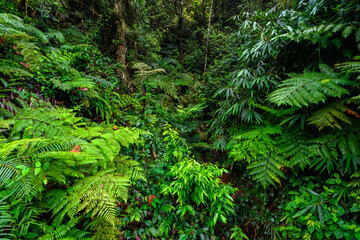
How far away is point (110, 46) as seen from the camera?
3.62 metres

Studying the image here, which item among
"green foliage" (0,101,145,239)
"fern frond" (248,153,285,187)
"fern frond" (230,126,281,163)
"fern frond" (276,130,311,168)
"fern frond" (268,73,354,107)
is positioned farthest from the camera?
"fern frond" (230,126,281,163)

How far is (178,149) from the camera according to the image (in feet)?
7.11

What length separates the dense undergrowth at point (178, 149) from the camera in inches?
40.4

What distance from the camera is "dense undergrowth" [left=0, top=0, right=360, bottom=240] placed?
3.37ft

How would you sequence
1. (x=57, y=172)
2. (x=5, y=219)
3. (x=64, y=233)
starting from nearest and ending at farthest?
1. (x=5, y=219)
2. (x=64, y=233)
3. (x=57, y=172)

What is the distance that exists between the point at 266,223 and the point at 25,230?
254 cm

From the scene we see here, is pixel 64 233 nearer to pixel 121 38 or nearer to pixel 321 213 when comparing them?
A: pixel 321 213

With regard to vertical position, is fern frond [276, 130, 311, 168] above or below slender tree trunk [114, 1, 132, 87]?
below

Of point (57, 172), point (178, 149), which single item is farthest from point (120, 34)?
point (57, 172)

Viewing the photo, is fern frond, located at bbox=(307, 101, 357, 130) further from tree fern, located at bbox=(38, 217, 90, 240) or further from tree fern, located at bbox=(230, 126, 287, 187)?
tree fern, located at bbox=(38, 217, 90, 240)

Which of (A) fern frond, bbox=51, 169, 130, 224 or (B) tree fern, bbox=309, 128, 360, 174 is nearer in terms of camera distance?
(A) fern frond, bbox=51, 169, 130, 224

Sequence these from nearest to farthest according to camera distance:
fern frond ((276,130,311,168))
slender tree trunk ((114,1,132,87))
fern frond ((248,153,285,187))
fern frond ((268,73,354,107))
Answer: fern frond ((268,73,354,107)) → fern frond ((276,130,311,168)) → fern frond ((248,153,285,187)) → slender tree trunk ((114,1,132,87))

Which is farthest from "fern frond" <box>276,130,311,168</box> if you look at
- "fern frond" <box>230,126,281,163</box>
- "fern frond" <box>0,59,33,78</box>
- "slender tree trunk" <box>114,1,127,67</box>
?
"slender tree trunk" <box>114,1,127,67</box>

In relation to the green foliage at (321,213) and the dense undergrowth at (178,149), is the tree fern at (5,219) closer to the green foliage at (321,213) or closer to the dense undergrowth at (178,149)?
the dense undergrowth at (178,149)
